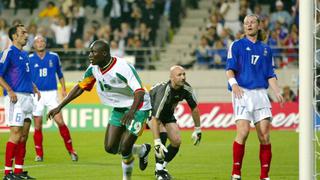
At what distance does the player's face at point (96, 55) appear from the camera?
1139 cm

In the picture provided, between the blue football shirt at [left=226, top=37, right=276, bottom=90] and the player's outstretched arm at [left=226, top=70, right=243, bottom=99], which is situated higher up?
the blue football shirt at [left=226, top=37, right=276, bottom=90]

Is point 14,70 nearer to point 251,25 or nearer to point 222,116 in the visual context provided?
point 251,25

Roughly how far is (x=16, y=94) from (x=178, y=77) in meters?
2.53

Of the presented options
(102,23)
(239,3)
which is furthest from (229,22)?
(102,23)

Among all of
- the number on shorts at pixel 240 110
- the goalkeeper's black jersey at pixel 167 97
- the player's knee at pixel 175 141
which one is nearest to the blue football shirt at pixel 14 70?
the goalkeeper's black jersey at pixel 167 97

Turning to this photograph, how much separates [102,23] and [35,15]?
9.82ft

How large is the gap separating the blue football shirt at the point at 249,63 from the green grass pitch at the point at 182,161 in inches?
76.5

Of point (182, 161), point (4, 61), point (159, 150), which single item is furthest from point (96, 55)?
point (182, 161)

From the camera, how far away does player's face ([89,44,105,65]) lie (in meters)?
11.4

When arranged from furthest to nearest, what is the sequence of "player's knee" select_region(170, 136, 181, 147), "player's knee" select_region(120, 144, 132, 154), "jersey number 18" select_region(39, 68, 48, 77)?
1. "jersey number 18" select_region(39, 68, 48, 77)
2. "player's knee" select_region(170, 136, 181, 147)
3. "player's knee" select_region(120, 144, 132, 154)

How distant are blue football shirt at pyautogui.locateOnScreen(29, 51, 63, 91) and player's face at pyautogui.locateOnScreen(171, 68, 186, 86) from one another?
4.79m

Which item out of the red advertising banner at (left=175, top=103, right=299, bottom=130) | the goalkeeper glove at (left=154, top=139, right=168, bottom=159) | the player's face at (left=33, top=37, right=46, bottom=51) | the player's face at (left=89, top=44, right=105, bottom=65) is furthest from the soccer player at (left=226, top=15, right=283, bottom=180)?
the red advertising banner at (left=175, top=103, right=299, bottom=130)

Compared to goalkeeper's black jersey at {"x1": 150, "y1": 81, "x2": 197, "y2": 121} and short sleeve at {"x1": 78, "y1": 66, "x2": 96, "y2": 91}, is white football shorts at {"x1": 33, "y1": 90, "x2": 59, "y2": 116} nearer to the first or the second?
goalkeeper's black jersey at {"x1": 150, "y1": 81, "x2": 197, "y2": 121}

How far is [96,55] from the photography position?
11398 mm
